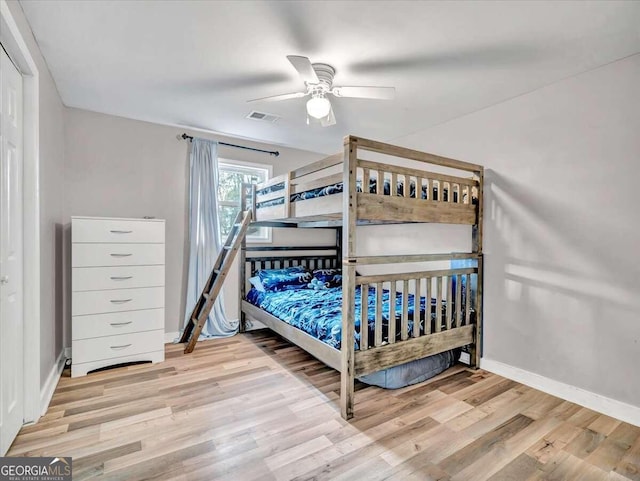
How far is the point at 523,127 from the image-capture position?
2.66m

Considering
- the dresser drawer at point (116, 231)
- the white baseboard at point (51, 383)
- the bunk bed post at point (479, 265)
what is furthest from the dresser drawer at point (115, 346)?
the bunk bed post at point (479, 265)

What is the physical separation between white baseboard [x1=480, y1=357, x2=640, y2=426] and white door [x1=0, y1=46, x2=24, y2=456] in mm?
3387

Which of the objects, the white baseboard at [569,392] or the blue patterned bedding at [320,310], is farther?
the blue patterned bedding at [320,310]

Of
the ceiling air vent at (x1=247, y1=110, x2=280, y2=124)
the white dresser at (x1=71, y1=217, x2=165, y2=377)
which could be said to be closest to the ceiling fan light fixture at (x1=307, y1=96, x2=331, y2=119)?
the ceiling air vent at (x1=247, y1=110, x2=280, y2=124)

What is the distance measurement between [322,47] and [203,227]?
238 centimetres

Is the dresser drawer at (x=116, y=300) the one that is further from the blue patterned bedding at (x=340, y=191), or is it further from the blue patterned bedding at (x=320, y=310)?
the blue patterned bedding at (x=340, y=191)

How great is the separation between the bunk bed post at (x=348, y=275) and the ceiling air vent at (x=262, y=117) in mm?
1457

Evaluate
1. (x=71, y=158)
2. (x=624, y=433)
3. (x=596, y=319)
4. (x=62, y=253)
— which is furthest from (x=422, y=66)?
(x=62, y=253)

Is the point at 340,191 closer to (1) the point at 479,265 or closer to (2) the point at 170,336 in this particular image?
(1) the point at 479,265

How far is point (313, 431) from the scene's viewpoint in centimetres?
196

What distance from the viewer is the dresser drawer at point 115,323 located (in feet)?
8.81

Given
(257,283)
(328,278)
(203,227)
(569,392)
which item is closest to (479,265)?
(569,392)

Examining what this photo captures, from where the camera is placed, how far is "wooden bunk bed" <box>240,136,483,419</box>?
2117 millimetres

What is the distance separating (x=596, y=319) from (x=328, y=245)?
124 inches
